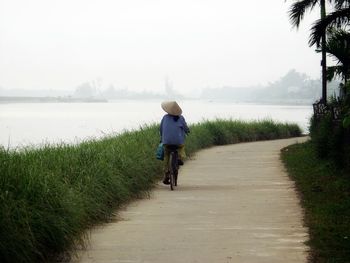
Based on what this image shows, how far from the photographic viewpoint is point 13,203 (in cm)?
593

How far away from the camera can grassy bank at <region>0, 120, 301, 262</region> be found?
5795 millimetres

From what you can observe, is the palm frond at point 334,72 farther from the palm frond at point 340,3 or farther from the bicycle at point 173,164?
the bicycle at point 173,164

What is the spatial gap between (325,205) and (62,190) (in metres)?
A: 4.08

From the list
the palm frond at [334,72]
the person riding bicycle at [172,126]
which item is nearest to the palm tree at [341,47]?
the palm frond at [334,72]

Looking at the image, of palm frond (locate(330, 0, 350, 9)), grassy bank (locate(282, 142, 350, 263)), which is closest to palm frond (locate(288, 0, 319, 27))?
palm frond (locate(330, 0, 350, 9))

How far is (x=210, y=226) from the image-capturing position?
25.7 feet

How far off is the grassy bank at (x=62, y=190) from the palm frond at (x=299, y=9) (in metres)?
8.69

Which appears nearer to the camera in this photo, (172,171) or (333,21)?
(172,171)


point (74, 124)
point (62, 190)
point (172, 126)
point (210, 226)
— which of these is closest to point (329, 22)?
point (172, 126)

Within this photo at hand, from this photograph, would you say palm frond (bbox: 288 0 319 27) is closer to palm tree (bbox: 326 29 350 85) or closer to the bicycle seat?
palm tree (bbox: 326 29 350 85)

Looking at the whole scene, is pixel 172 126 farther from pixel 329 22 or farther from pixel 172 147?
pixel 329 22

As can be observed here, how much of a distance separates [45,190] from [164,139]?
5.39m

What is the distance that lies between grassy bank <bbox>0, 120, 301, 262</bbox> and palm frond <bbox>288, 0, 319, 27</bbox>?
8.69 metres

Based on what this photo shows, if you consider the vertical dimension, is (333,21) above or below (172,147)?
above
